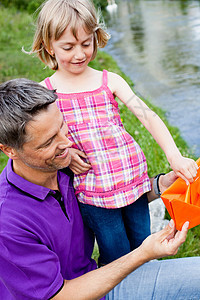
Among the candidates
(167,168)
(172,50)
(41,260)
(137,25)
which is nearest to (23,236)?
(41,260)

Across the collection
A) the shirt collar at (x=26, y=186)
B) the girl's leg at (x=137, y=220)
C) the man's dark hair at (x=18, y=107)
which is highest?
the man's dark hair at (x=18, y=107)

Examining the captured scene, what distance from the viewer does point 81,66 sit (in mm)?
1895

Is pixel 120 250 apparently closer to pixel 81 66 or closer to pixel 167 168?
pixel 81 66

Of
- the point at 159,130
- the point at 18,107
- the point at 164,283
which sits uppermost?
the point at 18,107

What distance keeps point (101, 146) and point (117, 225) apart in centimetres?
42

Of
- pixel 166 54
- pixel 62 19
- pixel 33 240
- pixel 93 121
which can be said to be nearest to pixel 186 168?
pixel 93 121

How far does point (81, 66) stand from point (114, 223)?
804 mm

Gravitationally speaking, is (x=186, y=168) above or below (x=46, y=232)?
above

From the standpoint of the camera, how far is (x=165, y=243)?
1637 millimetres

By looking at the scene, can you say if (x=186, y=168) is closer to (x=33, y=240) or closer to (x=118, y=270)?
(x=118, y=270)

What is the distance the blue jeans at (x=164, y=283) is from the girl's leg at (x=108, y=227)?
166mm

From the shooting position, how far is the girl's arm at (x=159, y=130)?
1724 millimetres

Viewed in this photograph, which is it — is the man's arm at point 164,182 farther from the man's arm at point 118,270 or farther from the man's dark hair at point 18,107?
the man's dark hair at point 18,107

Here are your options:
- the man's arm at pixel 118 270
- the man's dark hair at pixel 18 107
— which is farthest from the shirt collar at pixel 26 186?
the man's arm at pixel 118 270
